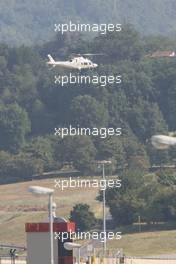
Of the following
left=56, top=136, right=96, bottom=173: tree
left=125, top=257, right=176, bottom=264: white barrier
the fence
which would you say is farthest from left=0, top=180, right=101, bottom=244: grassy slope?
the fence

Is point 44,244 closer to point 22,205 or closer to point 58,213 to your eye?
point 58,213

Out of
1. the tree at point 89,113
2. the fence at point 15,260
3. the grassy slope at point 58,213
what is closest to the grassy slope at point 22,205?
the grassy slope at point 58,213

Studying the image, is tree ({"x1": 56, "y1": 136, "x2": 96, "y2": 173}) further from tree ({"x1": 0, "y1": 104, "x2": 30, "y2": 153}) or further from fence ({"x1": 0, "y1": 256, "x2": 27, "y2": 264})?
fence ({"x1": 0, "y1": 256, "x2": 27, "y2": 264})

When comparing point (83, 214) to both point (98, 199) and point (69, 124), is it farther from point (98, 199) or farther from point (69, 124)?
Result: point (69, 124)

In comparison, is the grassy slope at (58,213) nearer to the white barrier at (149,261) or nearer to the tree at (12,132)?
the white barrier at (149,261)

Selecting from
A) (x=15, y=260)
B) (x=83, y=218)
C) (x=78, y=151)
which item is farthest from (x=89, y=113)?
(x=15, y=260)

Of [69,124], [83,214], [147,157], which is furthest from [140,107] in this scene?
[83,214]

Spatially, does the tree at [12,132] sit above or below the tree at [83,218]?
above
